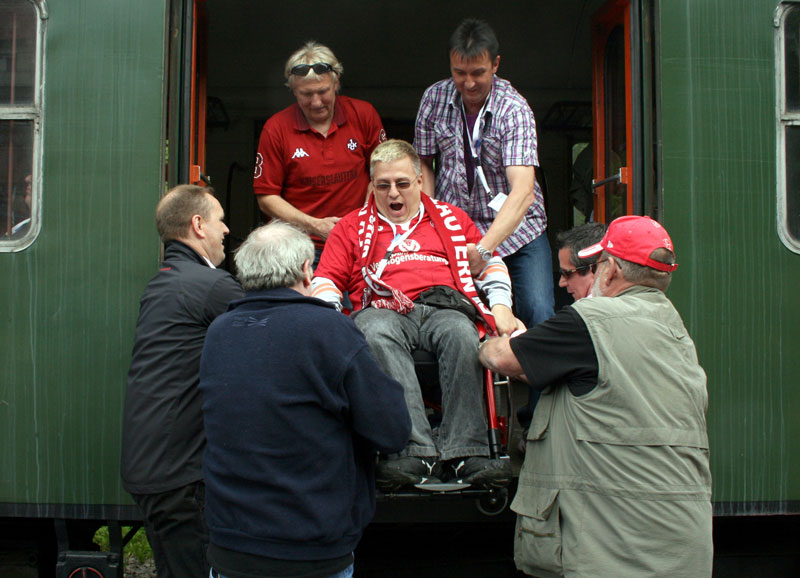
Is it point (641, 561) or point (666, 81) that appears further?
point (666, 81)

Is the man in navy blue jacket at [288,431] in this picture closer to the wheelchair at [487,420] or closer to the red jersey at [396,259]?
the wheelchair at [487,420]

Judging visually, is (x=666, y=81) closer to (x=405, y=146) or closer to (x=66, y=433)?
(x=405, y=146)

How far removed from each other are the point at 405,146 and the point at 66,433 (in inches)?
67.5

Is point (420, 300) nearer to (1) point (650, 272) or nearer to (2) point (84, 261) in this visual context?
(1) point (650, 272)

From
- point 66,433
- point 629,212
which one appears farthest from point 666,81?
point 66,433

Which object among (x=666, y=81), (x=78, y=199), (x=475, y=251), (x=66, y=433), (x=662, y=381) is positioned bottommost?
(x=66, y=433)

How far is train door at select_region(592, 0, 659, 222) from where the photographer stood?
9.96 feet

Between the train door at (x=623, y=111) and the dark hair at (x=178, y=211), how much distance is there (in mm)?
1698

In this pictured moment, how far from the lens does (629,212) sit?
312 centimetres

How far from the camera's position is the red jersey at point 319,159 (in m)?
3.76

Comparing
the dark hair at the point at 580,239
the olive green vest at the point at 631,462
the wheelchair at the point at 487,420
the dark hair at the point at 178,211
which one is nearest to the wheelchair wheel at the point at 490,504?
the wheelchair at the point at 487,420

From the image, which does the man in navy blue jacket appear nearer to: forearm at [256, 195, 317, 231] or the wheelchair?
the wheelchair

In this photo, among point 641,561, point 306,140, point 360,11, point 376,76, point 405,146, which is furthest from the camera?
point 376,76

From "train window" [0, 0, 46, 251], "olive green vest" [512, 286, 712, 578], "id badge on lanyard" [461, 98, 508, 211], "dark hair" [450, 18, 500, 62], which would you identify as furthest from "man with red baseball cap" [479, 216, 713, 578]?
"train window" [0, 0, 46, 251]
